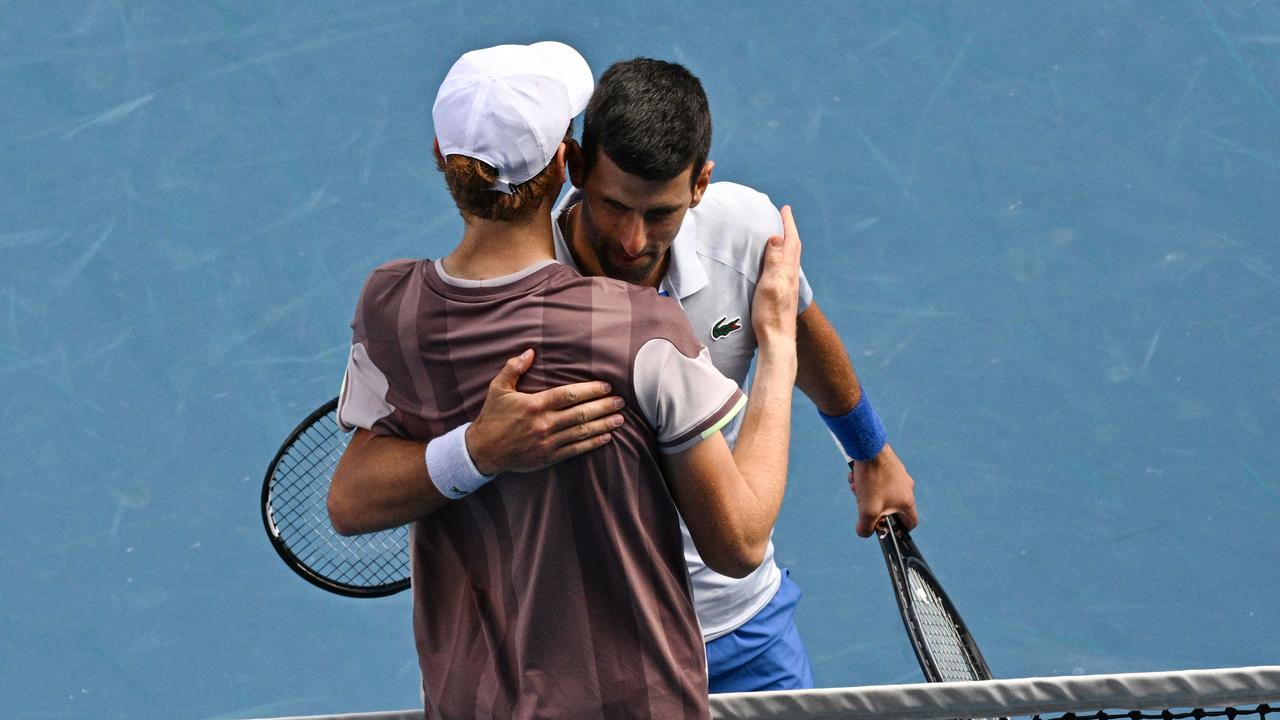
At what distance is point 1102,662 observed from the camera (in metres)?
4.37

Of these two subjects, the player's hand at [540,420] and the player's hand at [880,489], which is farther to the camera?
the player's hand at [880,489]

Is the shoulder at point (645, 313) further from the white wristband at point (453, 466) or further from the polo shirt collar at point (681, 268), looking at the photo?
the polo shirt collar at point (681, 268)

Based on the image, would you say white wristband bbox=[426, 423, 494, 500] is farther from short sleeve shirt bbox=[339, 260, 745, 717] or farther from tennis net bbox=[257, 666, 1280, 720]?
tennis net bbox=[257, 666, 1280, 720]

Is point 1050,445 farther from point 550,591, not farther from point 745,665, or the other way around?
point 550,591

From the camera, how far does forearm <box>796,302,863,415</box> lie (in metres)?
2.92

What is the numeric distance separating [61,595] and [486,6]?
262 centimetres

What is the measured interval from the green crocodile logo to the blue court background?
207 cm

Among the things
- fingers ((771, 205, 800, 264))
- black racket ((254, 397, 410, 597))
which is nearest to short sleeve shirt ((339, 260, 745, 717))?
fingers ((771, 205, 800, 264))

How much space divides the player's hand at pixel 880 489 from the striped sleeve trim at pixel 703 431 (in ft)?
4.65

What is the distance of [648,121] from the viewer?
2.33m

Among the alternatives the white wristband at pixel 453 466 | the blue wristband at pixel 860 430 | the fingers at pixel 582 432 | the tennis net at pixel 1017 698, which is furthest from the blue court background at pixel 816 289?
the fingers at pixel 582 432

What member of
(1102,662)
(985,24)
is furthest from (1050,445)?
(985,24)

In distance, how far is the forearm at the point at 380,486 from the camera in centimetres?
198

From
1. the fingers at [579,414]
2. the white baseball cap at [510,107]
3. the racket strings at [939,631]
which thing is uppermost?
the white baseball cap at [510,107]
